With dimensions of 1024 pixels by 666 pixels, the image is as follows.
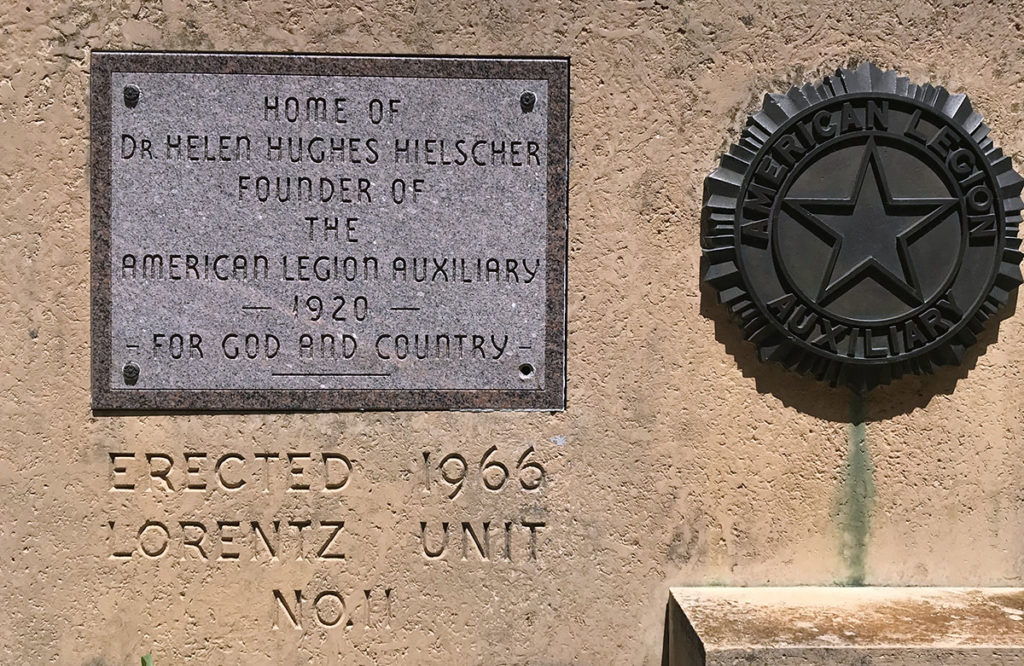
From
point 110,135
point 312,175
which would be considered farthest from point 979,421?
point 110,135

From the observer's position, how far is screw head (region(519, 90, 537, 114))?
275cm

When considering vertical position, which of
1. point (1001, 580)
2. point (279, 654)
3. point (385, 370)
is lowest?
point (279, 654)

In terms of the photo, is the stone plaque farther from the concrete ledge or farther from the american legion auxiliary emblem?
the concrete ledge

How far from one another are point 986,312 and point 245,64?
2.56 meters

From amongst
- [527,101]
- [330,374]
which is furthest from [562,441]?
[527,101]

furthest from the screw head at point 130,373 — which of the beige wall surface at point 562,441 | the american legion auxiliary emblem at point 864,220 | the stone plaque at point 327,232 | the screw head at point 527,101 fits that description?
the american legion auxiliary emblem at point 864,220

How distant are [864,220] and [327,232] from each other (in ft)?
5.76

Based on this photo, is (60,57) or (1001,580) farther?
(1001,580)

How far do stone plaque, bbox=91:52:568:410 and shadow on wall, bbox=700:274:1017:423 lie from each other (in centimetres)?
65

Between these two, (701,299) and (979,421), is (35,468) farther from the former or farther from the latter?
(979,421)

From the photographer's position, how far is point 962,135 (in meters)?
2.70

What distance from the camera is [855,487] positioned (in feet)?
9.29

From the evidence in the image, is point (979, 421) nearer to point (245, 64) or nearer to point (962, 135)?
point (962, 135)

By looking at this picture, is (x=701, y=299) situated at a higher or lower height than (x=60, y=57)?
lower
